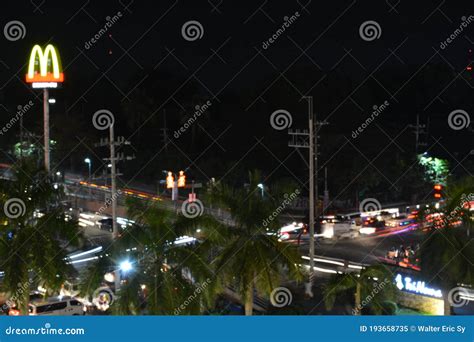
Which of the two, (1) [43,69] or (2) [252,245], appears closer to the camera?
(2) [252,245]

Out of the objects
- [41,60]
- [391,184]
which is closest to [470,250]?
[41,60]

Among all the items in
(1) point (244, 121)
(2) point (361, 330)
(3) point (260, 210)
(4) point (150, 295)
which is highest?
(1) point (244, 121)

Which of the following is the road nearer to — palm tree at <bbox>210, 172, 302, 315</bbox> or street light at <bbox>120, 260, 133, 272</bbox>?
palm tree at <bbox>210, 172, 302, 315</bbox>

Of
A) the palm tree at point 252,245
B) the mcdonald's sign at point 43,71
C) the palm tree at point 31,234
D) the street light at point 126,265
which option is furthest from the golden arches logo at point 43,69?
the street light at point 126,265

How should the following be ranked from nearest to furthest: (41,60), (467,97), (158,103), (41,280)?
1. (41,280)
2. (41,60)
3. (158,103)
4. (467,97)

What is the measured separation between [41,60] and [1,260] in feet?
29.2

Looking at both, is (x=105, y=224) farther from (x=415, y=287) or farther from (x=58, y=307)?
(x=415, y=287)

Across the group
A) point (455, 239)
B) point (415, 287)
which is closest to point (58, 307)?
point (415, 287)

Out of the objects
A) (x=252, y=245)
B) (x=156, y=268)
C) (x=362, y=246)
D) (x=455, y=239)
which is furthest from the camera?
(x=362, y=246)

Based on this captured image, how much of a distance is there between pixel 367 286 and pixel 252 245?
7.36ft

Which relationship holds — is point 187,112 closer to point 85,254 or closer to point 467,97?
point 85,254

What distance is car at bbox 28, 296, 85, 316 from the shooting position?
41.3 feet

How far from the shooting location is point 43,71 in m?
16.5

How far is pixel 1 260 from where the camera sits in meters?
8.91
